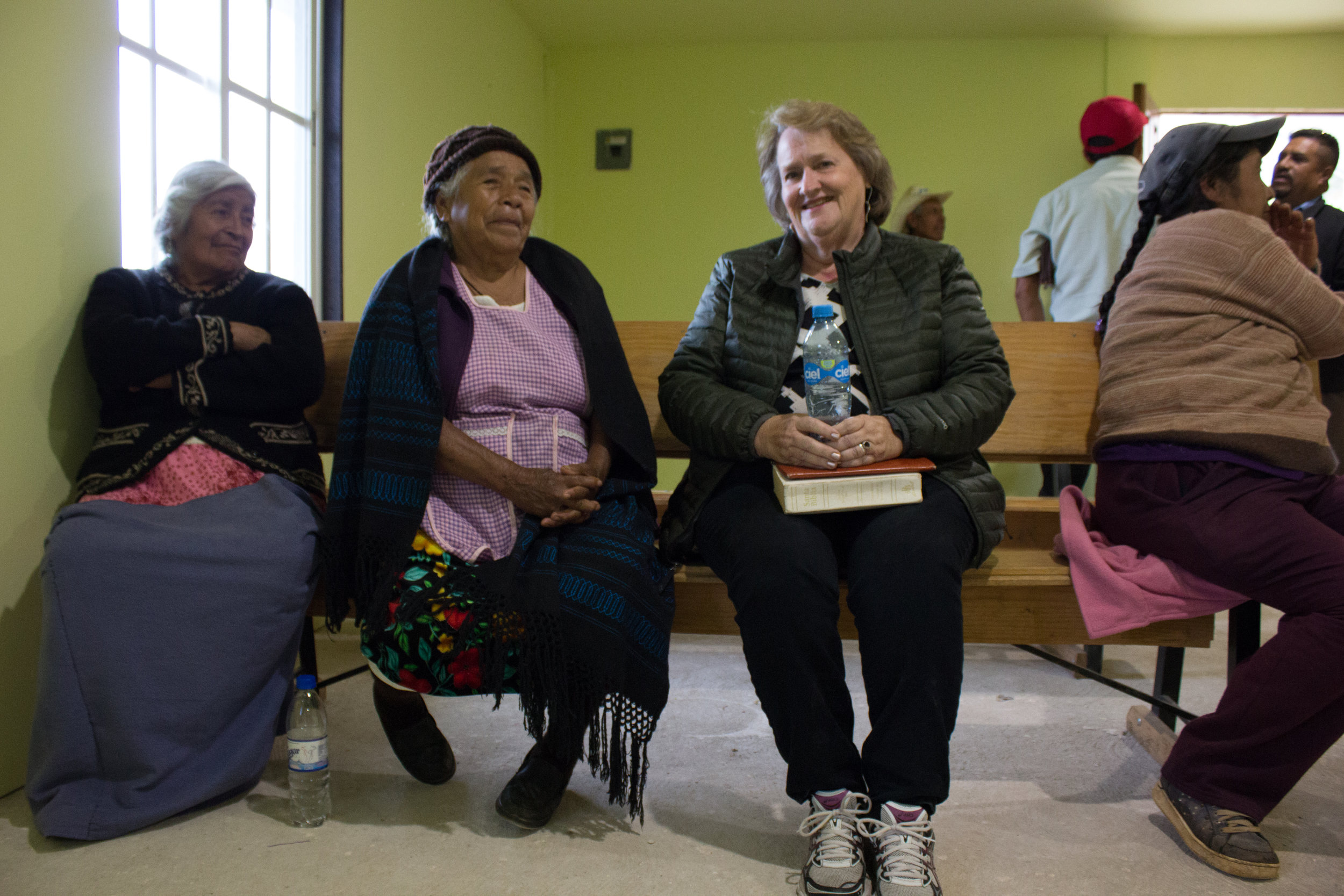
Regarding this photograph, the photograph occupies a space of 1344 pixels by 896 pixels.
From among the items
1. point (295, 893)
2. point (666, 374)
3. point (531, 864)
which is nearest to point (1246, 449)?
point (666, 374)

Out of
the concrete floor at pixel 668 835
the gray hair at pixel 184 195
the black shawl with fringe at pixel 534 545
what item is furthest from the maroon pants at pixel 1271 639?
the gray hair at pixel 184 195

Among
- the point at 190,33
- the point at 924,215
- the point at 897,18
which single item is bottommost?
the point at 924,215

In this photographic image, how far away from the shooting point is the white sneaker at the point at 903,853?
1.45 m

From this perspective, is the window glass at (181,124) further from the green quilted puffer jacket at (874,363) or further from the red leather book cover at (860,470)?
the red leather book cover at (860,470)

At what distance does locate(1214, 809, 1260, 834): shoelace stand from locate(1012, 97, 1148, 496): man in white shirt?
2.04m

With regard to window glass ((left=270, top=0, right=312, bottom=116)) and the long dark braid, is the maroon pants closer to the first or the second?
the long dark braid

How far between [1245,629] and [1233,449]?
0.39 metres

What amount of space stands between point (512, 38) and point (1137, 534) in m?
4.41

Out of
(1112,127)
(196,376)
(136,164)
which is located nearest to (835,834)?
(196,376)

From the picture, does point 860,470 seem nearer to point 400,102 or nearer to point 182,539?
point 182,539

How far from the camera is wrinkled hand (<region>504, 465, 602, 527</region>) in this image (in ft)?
5.94

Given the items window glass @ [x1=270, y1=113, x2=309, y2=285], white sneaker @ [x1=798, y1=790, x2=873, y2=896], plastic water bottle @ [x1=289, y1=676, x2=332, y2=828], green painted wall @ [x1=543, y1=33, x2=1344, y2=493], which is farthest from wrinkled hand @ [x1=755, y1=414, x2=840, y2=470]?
green painted wall @ [x1=543, y1=33, x2=1344, y2=493]

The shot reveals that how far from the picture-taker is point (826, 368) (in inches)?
71.9

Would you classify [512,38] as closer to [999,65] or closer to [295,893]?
[999,65]
